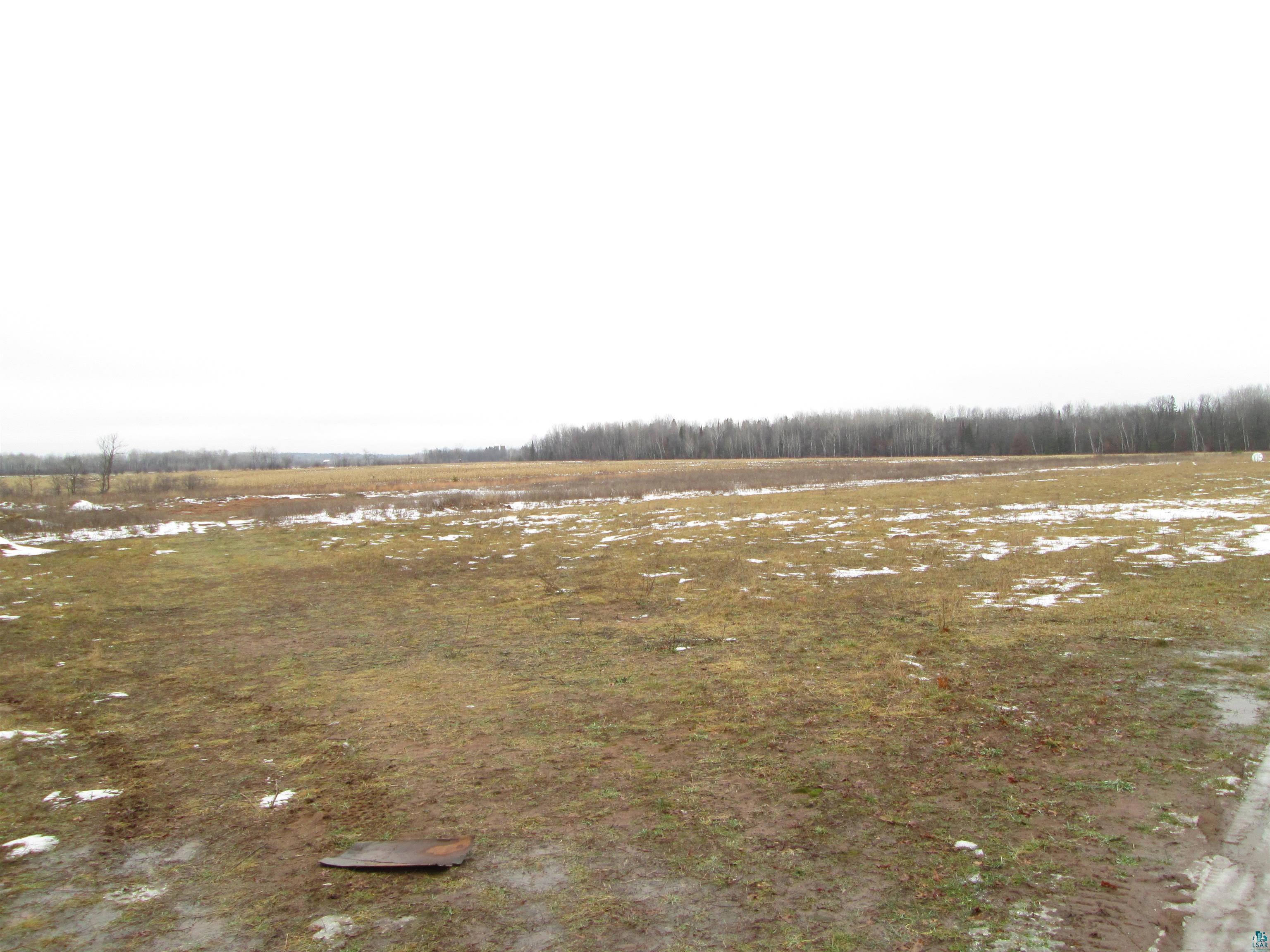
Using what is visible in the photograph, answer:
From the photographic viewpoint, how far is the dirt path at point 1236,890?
11.3 feet

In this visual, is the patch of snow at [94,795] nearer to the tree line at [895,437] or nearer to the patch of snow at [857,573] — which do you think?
the patch of snow at [857,573]

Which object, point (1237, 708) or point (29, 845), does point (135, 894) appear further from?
point (1237, 708)

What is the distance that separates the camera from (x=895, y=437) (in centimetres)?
12850

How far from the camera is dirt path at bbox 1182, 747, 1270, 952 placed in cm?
345

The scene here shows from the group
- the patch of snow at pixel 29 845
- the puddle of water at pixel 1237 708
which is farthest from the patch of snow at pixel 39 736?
the puddle of water at pixel 1237 708

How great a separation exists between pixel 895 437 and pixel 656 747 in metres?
132

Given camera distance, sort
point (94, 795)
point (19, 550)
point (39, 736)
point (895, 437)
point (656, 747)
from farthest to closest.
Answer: point (895, 437) → point (19, 550) → point (39, 736) → point (656, 747) → point (94, 795)

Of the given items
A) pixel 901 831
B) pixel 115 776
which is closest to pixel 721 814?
pixel 901 831

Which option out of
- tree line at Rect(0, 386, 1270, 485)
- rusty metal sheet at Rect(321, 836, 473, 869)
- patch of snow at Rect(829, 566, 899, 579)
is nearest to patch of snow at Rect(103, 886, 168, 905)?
rusty metal sheet at Rect(321, 836, 473, 869)

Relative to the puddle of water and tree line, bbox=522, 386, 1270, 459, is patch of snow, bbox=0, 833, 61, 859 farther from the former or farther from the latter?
tree line, bbox=522, 386, 1270, 459

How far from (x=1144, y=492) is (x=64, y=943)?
31.5 metres

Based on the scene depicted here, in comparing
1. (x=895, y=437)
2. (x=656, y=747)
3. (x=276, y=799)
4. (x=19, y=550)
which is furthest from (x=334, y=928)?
(x=895, y=437)

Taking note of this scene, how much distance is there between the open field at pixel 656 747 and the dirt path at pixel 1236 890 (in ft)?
0.39

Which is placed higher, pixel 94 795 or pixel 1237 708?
pixel 94 795
